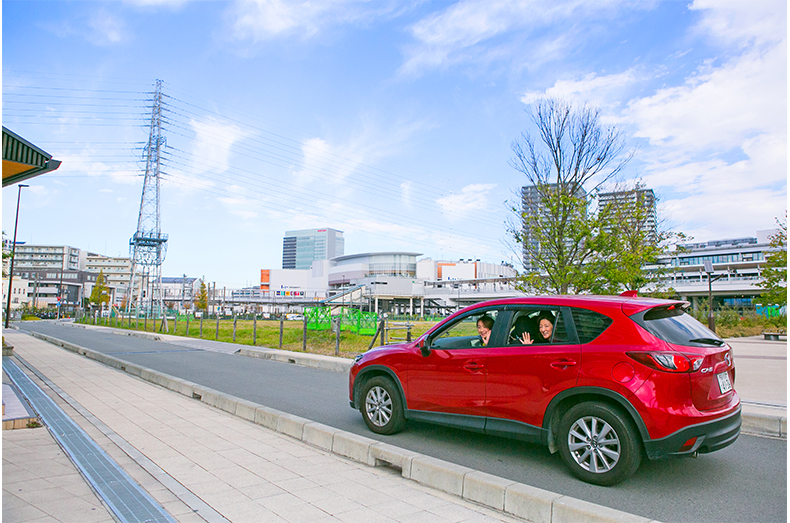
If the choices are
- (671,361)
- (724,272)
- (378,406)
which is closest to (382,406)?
(378,406)

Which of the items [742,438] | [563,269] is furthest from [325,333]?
[742,438]

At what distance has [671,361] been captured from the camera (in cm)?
452

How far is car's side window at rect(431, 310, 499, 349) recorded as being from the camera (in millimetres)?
5879

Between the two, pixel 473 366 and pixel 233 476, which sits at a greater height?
pixel 473 366

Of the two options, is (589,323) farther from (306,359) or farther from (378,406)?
(306,359)

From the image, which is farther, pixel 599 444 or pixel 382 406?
pixel 382 406

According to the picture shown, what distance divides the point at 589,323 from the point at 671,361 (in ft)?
2.62

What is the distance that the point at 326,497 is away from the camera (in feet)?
14.5

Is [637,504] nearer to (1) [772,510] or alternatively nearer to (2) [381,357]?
(1) [772,510]

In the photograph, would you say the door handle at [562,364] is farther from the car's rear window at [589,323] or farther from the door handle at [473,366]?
the door handle at [473,366]

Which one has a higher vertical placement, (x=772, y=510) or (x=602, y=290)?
(x=602, y=290)

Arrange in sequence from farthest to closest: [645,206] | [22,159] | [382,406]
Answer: [645,206] < [382,406] < [22,159]

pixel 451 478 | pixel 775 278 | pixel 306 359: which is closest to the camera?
pixel 451 478

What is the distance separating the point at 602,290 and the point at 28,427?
13.4 m
